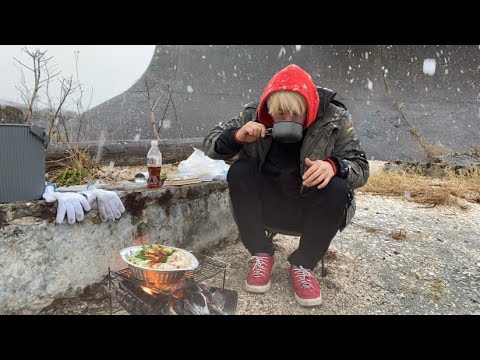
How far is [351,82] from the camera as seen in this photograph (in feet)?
44.7

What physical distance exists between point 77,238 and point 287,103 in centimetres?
123

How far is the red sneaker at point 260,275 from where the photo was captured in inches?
84.5

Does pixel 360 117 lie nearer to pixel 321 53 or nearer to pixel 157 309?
pixel 321 53

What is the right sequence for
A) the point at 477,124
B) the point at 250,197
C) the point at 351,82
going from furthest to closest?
the point at 351,82
the point at 477,124
the point at 250,197

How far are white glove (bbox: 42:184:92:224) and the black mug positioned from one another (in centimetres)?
101

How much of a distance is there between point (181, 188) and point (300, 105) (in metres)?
0.92

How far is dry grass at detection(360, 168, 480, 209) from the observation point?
4.82 m

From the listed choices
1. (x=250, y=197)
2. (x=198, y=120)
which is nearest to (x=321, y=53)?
(x=198, y=120)

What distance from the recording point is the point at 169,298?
1798 mm

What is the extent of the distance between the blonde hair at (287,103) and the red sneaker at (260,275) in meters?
0.82

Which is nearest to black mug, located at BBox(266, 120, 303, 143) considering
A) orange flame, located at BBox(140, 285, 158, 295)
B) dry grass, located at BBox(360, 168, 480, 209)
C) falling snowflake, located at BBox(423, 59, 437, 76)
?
orange flame, located at BBox(140, 285, 158, 295)

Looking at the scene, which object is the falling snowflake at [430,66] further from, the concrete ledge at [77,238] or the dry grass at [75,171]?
the concrete ledge at [77,238]

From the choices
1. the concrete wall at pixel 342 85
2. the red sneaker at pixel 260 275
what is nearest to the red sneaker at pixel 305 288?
the red sneaker at pixel 260 275

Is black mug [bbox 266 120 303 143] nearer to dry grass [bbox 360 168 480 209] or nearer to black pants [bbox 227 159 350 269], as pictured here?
black pants [bbox 227 159 350 269]
